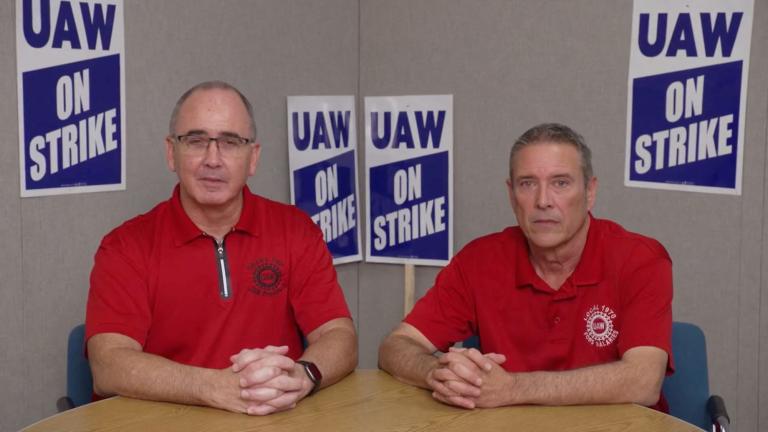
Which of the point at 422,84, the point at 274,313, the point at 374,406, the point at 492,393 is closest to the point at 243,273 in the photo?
the point at 274,313

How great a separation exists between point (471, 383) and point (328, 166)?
2057 millimetres

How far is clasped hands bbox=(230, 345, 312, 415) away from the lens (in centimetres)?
210

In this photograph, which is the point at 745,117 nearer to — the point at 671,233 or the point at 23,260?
the point at 671,233

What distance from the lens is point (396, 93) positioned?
412 centimetres

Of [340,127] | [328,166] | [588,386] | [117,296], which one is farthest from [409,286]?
[588,386]

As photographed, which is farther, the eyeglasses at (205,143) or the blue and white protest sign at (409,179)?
Answer: the blue and white protest sign at (409,179)

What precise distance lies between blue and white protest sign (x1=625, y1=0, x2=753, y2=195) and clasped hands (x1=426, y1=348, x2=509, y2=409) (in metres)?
1.59

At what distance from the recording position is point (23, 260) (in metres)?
3.03

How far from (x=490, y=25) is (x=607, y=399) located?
2.04 m

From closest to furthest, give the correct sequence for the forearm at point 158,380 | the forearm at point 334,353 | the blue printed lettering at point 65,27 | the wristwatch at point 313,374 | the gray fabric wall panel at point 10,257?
the forearm at point 158,380, the wristwatch at point 313,374, the forearm at point 334,353, the gray fabric wall panel at point 10,257, the blue printed lettering at point 65,27

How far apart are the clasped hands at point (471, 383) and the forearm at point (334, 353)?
287 millimetres

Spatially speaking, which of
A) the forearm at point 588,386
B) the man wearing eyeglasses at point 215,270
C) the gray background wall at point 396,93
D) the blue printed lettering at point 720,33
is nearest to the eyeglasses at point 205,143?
the man wearing eyeglasses at point 215,270

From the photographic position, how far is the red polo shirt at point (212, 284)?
8.36ft

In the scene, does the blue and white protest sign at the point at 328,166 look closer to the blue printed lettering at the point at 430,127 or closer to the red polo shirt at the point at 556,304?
the blue printed lettering at the point at 430,127
